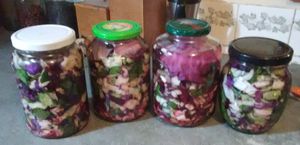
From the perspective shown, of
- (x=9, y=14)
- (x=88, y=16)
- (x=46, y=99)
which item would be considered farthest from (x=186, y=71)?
(x=9, y=14)

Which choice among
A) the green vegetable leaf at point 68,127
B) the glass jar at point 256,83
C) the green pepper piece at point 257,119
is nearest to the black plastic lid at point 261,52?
the glass jar at point 256,83

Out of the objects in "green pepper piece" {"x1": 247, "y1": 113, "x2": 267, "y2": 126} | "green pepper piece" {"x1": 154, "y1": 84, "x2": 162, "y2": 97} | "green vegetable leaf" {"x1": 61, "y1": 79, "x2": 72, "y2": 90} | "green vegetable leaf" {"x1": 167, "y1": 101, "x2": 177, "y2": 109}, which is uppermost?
"green vegetable leaf" {"x1": 61, "y1": 79, "x2": 72, "y2": 90}

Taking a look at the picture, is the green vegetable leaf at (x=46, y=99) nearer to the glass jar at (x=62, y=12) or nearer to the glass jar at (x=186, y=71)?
the glass jar at (x=186, y=71)

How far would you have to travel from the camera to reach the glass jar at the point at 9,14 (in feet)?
3.40

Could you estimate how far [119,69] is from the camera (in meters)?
0.58

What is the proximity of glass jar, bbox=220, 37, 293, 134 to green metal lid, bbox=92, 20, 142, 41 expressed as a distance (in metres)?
0.18

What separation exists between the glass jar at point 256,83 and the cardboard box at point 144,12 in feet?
0.98

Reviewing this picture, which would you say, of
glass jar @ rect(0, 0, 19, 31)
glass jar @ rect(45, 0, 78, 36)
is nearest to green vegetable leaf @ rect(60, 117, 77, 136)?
glass jar @ rect(45, 0, 78, 36)

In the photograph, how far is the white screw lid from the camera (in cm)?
52

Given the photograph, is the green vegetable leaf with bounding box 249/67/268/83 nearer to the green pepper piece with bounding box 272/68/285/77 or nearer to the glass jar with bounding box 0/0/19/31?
the green pepper piece with bounding box 272/68/285/77

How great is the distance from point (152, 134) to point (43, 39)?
264mm

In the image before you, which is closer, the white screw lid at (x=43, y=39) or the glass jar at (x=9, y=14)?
the white screw lid at (x=43, y=39)

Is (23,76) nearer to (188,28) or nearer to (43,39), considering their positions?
(43,39)

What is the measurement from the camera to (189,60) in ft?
1.85
